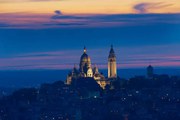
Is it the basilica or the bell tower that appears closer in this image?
the basilica

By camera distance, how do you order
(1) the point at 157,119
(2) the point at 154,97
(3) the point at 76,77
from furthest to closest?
1. (3) the point at 76,77
2. (2) the point at 154,97
3. (1) the point at 157,119

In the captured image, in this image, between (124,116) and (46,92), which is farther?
(46,92)

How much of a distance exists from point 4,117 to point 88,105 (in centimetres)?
1155

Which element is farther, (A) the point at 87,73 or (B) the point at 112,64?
(B) the point at 112,64

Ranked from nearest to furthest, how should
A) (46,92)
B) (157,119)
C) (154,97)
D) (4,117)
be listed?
(157,119)
(4,117)
(154,97)
(46,92)

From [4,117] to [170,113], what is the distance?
769 inches

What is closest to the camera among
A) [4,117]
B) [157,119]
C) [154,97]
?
[157,119]

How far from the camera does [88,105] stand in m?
117

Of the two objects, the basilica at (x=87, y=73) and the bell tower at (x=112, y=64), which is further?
the bell tower at (x=112, y=64)

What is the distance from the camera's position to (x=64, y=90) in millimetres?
137125

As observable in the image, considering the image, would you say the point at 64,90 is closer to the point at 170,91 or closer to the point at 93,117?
the point at 170,91

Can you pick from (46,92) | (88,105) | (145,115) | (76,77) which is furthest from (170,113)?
(76,77)

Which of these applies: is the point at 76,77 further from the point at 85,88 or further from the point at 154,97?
the point at 154,97

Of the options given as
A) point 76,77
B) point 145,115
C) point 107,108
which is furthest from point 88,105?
point 76,77
